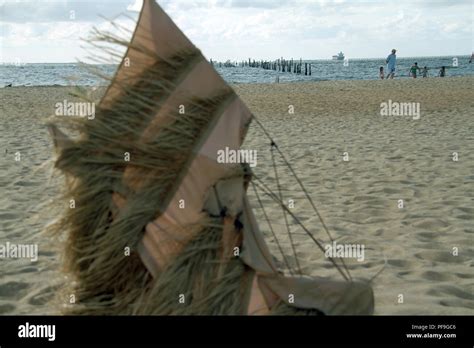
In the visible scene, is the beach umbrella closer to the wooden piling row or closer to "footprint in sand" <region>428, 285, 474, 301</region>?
"footprint in sand" <region>428, 285, 474, 301</region>

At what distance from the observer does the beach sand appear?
3611 millimetres

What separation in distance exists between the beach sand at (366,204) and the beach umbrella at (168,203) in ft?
1.02

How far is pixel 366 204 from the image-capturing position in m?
5.51

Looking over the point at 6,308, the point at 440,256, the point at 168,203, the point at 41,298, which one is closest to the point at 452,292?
the point at 440,256

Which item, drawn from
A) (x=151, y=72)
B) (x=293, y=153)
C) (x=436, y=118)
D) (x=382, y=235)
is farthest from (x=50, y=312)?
(x=436, y=118)

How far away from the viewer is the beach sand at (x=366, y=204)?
3611 mm

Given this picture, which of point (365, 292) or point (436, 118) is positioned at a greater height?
point (436, 118)

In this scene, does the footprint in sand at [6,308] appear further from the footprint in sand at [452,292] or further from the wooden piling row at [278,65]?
the wooden piling row at [278,65]

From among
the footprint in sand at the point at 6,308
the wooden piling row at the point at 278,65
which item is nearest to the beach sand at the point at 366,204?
the footprint in sand at the point at 6,308
